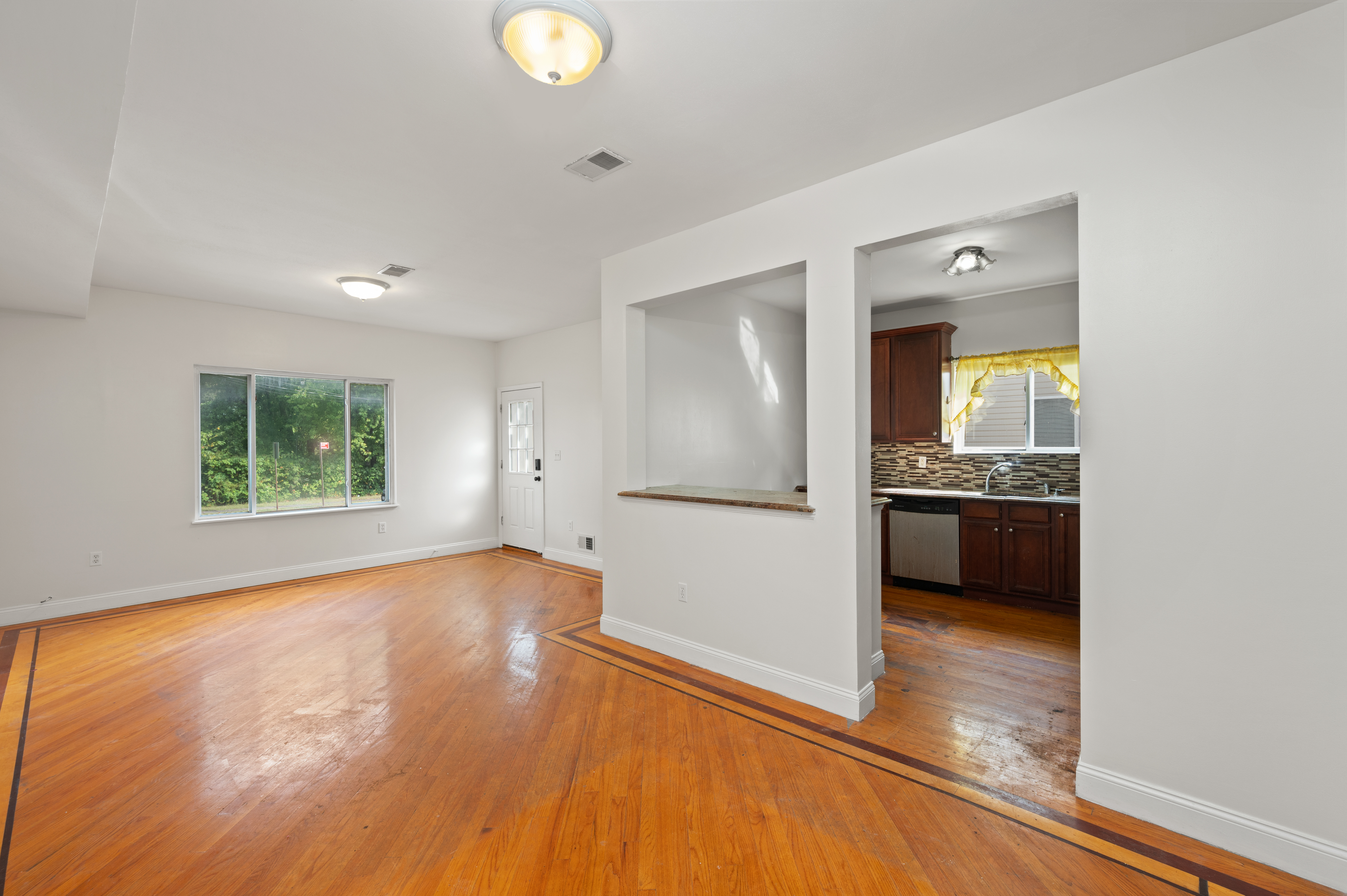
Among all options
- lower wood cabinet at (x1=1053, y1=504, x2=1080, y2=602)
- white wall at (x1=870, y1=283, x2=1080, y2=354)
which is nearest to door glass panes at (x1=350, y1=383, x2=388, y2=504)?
white wall at (x1=870, y1=283, x2=1080, y2=354)

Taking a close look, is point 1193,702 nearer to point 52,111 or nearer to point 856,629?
point 856,629

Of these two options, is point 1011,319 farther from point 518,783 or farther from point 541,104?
point 518,783

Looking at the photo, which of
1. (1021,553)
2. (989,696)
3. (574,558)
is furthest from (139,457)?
(1021,553)

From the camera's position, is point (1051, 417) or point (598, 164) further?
point (1051, 417)

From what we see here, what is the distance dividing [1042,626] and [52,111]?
5.90 m

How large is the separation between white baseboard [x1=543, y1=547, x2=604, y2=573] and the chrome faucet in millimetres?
3800

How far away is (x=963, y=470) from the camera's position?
5.49m

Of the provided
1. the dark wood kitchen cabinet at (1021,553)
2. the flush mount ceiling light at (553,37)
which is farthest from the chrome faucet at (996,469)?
the flush mount ceiling light at (553,37)

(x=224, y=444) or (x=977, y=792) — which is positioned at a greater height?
(x=224, y=444)

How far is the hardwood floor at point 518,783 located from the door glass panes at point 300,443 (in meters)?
2.04

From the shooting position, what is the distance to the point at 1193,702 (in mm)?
1947

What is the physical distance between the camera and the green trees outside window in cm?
530

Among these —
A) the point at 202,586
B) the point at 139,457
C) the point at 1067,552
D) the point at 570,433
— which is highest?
the point at 570,433

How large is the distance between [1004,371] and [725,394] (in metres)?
2.62
